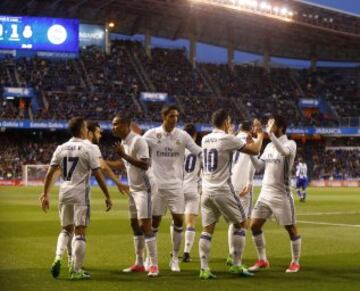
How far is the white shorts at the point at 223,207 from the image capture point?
36.0ft

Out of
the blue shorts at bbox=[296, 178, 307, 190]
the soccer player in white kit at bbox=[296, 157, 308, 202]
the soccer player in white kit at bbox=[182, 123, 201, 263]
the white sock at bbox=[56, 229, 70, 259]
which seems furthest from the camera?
the blue shorts at bbox=[296, 178, 307, 190]

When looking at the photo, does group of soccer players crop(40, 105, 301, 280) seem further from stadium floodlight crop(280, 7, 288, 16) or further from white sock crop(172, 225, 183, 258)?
stadium floodlight crop(280, 7, 288, 16)

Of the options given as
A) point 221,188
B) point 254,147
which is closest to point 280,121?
point 254,147

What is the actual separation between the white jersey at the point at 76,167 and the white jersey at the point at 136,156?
68 centimetres

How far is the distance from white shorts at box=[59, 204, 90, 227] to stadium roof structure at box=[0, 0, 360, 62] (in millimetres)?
52032

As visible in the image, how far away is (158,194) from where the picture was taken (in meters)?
11.7

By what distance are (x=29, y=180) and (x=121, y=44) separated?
81.0ft

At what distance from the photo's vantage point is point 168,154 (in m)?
11.7

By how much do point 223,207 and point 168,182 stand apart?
1217 mm

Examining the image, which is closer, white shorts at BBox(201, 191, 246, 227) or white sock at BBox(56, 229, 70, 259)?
white sock at BBox(56, 229, 70, 259)

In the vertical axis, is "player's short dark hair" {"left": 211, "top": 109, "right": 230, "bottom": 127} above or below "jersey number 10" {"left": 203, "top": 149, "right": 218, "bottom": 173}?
above

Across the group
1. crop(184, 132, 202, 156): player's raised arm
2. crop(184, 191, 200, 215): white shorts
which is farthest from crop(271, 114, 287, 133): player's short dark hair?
crop(184, 191, 200, 215): white shorts

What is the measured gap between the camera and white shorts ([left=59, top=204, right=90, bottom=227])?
1073 centimetres

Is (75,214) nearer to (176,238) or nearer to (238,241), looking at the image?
(176,238)
